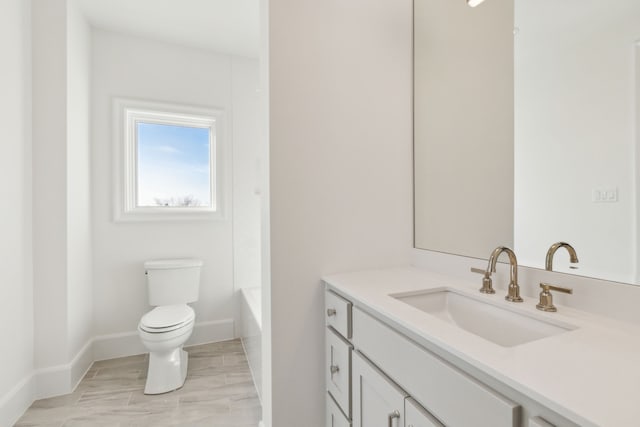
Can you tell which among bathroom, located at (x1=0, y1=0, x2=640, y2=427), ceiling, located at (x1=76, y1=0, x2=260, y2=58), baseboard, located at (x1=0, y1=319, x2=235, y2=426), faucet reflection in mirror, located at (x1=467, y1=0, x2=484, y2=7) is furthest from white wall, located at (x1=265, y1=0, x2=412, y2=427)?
baseboard, located at (x1=0, y1=319, x2=235, y2=426)

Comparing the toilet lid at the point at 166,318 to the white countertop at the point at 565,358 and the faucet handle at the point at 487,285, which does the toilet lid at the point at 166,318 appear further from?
the faucet handle at the point at 487,285

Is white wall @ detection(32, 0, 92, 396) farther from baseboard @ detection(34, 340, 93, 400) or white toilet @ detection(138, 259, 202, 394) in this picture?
white toilet @ detection(138, 259, 202, 394)

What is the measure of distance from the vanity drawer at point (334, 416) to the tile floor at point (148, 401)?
A: 0.62 meters

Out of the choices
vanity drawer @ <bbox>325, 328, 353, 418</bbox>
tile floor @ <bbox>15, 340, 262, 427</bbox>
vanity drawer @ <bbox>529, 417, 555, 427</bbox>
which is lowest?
tile floor @ <bbox>15, 340, 262, 427</bbox>

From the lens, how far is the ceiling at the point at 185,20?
2.07m

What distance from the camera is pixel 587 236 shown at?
2.90 feet

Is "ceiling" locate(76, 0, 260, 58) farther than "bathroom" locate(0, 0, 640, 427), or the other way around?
"ceiling" locate(76, 0, 260, 58)

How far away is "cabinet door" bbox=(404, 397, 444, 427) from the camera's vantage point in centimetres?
72

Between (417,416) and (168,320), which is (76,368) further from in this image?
(417,416)

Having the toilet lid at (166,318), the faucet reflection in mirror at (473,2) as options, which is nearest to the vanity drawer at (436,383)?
the faucet reflection in mirror at (473,2)

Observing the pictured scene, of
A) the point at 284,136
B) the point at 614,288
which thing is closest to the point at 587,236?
the point at 614,288

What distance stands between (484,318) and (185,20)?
266 centimetres

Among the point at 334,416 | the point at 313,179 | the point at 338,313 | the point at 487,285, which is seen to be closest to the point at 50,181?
the point at 313,179

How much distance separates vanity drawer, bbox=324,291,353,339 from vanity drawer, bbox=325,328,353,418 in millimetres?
38
